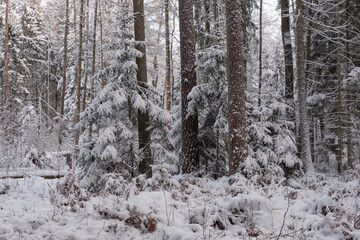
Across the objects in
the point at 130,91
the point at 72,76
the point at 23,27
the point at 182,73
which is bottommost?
the point at 130,91

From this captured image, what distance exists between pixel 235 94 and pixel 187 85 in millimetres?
2164

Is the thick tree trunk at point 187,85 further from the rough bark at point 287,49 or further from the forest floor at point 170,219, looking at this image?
the rough bark at point 287,49

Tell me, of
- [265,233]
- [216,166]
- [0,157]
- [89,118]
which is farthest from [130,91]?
[265,233]

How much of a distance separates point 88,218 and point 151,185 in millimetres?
2117

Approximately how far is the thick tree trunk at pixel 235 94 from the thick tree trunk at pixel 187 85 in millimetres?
1735

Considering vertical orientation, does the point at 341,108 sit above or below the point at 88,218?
above

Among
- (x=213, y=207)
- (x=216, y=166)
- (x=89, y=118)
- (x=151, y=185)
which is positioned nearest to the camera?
(x=213, y=207)

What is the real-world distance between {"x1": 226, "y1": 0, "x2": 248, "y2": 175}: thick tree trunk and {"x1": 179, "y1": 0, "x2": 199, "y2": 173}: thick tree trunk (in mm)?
1735

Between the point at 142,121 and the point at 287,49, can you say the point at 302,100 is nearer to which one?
the point at 287,49

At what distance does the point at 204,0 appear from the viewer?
15125 mm

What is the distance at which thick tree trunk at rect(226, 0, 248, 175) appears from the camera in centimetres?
732

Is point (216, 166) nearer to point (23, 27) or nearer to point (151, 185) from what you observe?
point (151, 185)

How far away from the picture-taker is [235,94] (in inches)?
290

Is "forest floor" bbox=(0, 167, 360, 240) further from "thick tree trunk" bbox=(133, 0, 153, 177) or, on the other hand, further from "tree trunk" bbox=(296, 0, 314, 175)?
"tree trunk" bbox=(296, 0, 314, 175)
